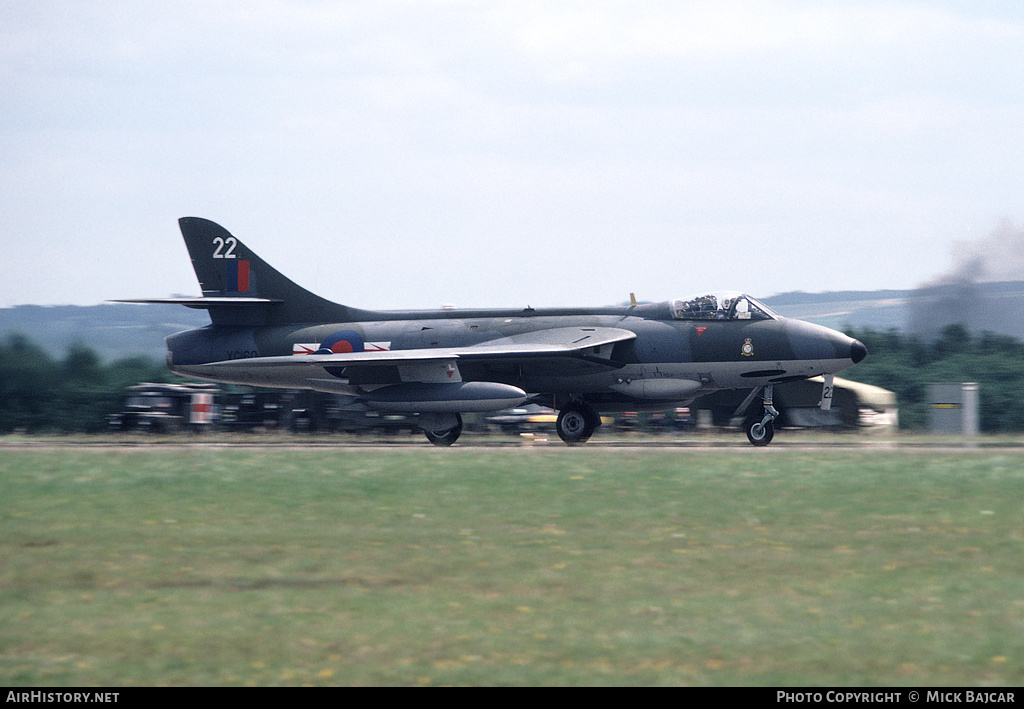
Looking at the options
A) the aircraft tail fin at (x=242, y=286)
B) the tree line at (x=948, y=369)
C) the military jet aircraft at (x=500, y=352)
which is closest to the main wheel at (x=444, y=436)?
the military jet aircraft at (x=500, y=352)

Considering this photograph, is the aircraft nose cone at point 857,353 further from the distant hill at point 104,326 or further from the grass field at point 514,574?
the distant hill at point 104,326

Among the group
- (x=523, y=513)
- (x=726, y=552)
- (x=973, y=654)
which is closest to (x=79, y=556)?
(x=523, y=513)

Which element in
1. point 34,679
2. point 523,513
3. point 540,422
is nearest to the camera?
point 34,679

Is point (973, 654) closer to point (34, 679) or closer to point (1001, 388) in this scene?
point (34, 679)

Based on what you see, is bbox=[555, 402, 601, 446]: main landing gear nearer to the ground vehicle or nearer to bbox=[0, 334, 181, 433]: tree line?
the ground vehicle

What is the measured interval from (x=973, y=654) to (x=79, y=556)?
25.3 feet

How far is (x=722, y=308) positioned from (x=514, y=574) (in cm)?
1486

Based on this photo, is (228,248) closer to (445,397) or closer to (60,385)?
(60,385)

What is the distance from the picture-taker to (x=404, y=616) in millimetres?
7594

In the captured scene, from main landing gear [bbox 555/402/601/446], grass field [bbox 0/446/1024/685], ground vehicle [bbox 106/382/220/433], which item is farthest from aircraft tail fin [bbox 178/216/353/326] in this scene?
grass field [bbox 0/446/1024/685]

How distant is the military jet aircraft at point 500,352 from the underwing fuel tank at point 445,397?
1.1 inches

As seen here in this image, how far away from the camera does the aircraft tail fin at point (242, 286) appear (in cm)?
2555

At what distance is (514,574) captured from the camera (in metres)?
8.93

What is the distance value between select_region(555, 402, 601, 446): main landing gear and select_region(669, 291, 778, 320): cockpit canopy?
2.95 meters
